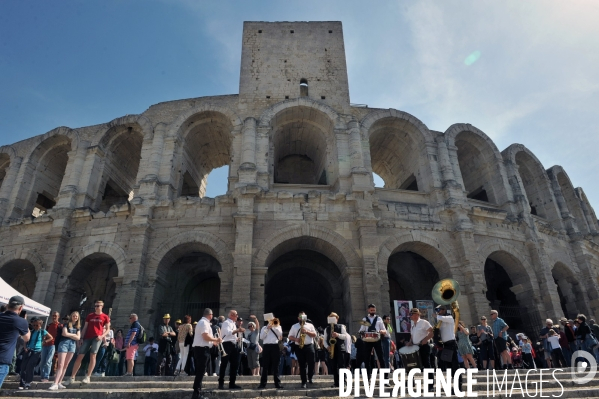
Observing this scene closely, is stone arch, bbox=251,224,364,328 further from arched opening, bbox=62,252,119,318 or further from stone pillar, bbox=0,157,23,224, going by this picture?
stone pillar, bbox=0,157,23,224

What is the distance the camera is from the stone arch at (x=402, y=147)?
50.4 feet

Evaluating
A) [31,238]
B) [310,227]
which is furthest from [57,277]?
[310,227]

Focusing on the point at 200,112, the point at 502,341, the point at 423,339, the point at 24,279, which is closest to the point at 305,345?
the point at 423,339

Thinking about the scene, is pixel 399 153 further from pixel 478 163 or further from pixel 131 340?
pixel 131 340

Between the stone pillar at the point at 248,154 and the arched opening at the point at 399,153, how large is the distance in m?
4.93

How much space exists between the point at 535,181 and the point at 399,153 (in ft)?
23.0

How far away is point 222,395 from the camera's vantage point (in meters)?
5.55

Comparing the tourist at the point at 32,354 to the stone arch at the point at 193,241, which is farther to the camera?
the stone arch at the point at 193,241

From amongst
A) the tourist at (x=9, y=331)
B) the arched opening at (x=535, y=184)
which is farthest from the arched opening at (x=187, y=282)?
the arched opening at (x=535, y=184)

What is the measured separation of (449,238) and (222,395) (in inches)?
→ 409

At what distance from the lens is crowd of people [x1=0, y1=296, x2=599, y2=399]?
5742mm

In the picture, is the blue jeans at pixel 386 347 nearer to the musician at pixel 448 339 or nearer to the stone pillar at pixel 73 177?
the musician at pixel 448 339

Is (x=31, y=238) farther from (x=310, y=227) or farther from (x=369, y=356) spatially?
(x=369, y=356)

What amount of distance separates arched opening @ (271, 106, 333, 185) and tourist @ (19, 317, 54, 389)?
1038cm
